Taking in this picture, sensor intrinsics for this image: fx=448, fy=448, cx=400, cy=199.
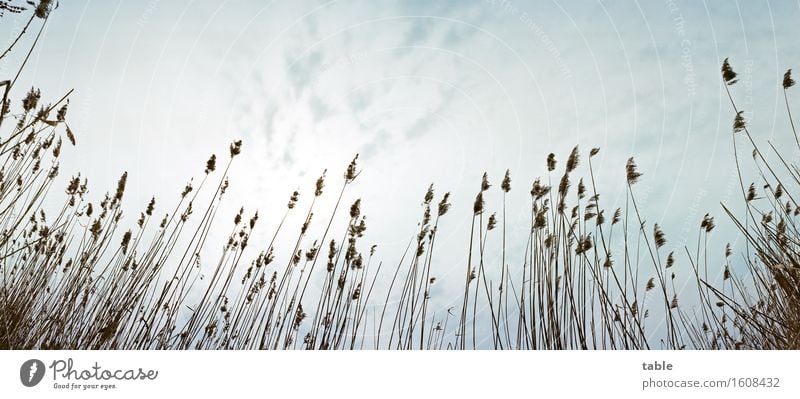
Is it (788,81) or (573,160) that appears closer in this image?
(788,81)

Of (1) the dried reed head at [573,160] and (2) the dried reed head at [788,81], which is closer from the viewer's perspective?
(2) the dried reed head at [788,81]

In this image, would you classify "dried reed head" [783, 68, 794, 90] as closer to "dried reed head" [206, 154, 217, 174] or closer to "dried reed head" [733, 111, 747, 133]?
"dried reed head" [733, 111, 747, 133]

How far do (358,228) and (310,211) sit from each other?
27 centimetres

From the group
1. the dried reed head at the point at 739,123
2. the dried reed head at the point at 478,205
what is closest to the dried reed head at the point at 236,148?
the dried reed head at the point at 478,205

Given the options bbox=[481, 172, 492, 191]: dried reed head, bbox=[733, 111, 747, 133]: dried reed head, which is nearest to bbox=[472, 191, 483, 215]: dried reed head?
bbox=[481, 172, 492, 191]: dried reed head

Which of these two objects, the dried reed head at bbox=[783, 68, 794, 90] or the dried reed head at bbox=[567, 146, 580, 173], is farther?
the dried reed head at bbox=[567, 146, 580, 173]

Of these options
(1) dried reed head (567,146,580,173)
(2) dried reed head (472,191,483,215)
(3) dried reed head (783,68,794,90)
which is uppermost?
(3) dried reed head (783,68,794,90)

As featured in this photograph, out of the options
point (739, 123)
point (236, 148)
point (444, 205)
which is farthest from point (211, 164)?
point (739, 123)

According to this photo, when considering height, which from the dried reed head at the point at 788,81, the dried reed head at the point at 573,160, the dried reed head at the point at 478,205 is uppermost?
the dried reed head at the point at 788,81

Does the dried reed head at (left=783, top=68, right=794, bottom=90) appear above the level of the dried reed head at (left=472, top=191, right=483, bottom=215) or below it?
above

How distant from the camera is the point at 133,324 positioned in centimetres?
214

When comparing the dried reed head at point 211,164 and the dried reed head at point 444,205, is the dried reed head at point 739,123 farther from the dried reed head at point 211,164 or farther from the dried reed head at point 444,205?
the dried reed head at point 211,164

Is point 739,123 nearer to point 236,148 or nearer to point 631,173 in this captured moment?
point 631,173
